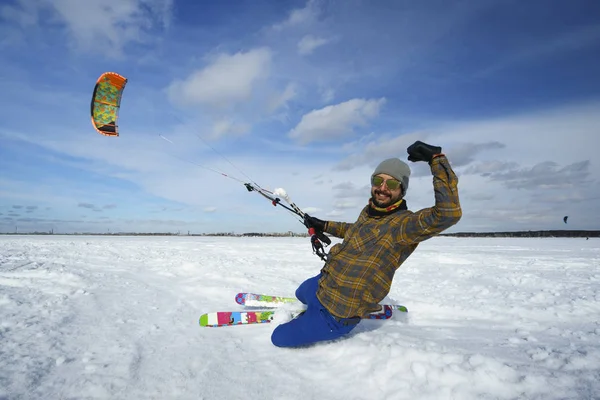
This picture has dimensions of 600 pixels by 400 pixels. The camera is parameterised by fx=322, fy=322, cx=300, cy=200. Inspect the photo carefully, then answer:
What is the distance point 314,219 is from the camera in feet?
16.2

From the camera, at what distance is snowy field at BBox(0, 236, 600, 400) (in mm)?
2621

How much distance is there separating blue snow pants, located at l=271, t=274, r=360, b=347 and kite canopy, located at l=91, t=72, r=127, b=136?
7.56 metres

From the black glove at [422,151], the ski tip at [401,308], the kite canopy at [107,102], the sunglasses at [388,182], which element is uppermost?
the kite canopy at [107,102]

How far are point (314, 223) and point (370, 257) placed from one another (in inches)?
68.1

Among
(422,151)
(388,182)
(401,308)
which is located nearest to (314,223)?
(388,182)

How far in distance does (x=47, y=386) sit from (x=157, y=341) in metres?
1.25

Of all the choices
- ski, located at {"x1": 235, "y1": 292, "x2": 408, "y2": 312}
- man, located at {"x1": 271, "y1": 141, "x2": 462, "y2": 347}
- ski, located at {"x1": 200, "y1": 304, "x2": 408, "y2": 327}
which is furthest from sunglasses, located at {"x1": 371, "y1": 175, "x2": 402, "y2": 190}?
ski, located at {"x1": 235, "y1": 292, "x2": 408, "y2": 312}

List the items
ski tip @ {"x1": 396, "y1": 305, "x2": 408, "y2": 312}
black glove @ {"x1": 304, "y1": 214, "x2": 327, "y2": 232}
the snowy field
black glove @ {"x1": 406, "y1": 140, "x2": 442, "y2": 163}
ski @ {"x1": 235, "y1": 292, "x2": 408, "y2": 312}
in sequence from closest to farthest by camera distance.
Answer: the snowy field, black glove @ {"x1": 406, "y1": 140, "x2": 442, "y2": 163}, black glove @ {"x1": 304, "y1": 214, "x2": 327, "y2": 232}, ski tip @ {"x1": 396, "y1": 305, "x2": 408, "y2": 312}, ski @ {"x1": 235, "y1": 292, "x2": 408, "y2": 312}

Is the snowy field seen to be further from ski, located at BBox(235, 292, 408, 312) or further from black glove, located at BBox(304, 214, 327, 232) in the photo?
black glove, located at BBox(304, 214, 327, 232)

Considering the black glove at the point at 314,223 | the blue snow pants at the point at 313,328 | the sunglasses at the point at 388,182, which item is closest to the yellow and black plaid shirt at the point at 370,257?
the blue snow pants at the point at 313,328

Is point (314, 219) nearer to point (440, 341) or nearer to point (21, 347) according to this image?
point (440, 341)

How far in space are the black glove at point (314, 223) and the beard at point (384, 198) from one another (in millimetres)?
1516

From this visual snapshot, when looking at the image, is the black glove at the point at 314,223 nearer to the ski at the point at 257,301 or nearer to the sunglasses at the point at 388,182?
the ski at the point at 257,301

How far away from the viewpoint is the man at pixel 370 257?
3.09 m
